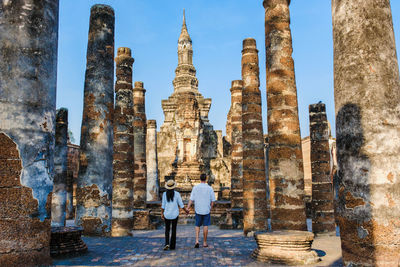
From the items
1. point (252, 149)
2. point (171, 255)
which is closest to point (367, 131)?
point (171, 255)

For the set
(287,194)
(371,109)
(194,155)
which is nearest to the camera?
(371,109)

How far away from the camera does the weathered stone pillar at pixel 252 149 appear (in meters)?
10.2

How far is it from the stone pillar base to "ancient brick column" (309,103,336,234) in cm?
586

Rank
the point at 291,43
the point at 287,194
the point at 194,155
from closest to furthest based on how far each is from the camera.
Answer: the point at 287,194, the point at 291,43, the point at 194,155

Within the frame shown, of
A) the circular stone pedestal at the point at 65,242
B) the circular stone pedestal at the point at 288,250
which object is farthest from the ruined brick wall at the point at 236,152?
the circular stone pedestal at the point at 65,242

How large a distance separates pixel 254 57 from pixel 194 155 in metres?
15.3

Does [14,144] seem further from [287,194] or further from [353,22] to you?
[287,194]

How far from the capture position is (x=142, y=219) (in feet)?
43.2

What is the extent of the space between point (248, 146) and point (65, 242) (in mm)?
6130

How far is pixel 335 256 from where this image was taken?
6.32 metres

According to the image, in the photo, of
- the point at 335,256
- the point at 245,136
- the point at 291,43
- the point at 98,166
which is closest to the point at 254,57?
the point at 245,136

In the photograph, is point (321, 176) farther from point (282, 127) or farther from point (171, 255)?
point (171, 255)

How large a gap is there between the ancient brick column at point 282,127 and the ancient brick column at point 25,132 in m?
4.50

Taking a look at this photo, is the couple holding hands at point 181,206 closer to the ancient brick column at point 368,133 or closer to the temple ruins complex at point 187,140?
the ancient brick column at point 368,133
